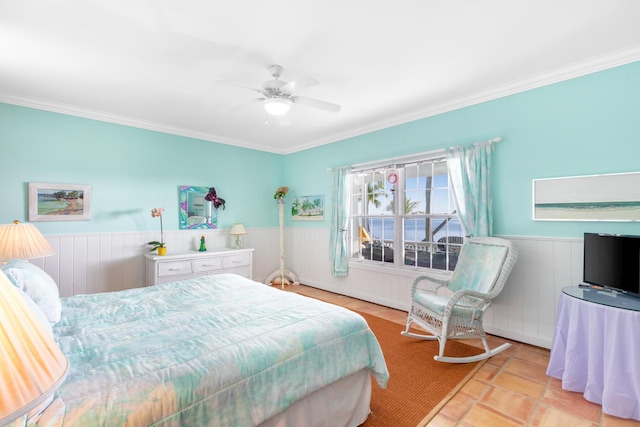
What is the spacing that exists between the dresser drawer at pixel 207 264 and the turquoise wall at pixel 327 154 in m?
0.73

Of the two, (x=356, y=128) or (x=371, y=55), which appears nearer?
(x=371, y=55)

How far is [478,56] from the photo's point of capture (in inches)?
99.3

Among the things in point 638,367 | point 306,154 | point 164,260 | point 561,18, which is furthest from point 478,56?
point 164,260

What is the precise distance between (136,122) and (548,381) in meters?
5.34

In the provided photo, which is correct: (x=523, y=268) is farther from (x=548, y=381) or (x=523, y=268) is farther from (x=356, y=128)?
(x=356, y=128)

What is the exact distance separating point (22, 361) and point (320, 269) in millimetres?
4793

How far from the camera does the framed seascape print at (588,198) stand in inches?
96.7

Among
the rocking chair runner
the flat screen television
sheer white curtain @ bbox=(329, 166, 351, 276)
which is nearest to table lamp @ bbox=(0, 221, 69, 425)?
the rocking chair runner

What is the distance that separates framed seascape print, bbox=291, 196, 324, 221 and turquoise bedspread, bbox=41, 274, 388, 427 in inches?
117

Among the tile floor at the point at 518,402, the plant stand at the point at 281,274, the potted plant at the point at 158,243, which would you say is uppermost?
the potted plant at the point at 158,243

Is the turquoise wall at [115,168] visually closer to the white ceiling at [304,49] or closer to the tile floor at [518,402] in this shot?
the white ceiling at [304,49]

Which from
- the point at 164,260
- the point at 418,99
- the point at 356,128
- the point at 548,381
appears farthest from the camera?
the point at 356,128

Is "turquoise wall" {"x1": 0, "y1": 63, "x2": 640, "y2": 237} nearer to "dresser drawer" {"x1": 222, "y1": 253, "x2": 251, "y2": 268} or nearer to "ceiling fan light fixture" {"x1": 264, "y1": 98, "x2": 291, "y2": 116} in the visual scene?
"dresser drawer" {"x1": 222, "y1": 253, "x2": 251, "y2": 268}

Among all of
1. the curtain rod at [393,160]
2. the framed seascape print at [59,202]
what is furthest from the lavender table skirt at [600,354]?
the framed seascape print at [59,202]
